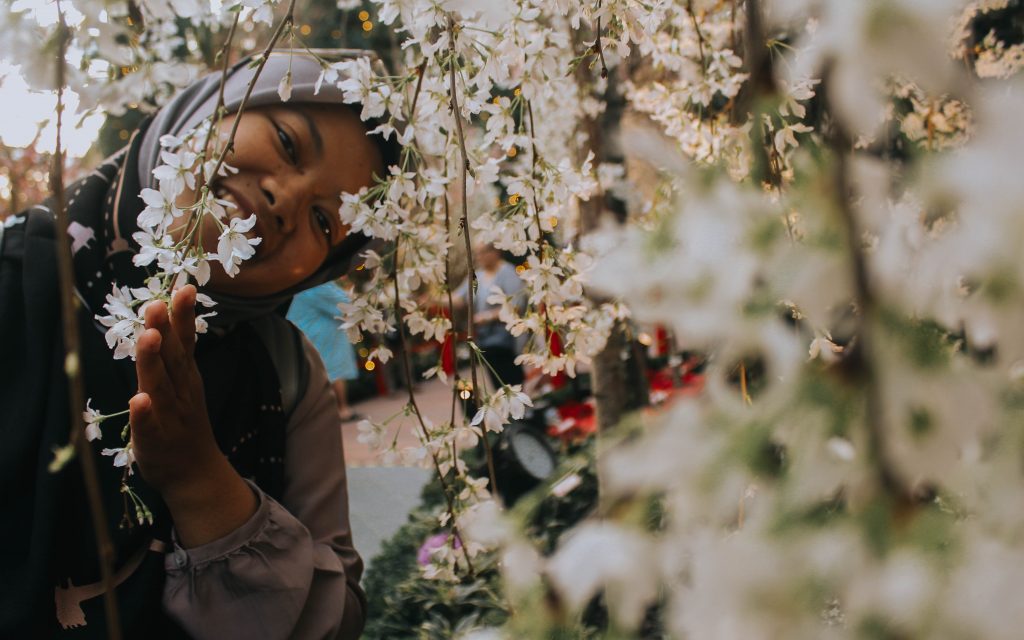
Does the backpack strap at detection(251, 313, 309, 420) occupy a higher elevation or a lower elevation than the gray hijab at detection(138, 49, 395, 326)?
lower

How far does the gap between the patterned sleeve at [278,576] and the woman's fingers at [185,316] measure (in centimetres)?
38

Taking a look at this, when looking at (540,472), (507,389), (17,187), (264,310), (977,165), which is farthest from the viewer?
(17,187)

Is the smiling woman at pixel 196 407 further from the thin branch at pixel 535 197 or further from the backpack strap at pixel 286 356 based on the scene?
the thin branch at pixel 535 197

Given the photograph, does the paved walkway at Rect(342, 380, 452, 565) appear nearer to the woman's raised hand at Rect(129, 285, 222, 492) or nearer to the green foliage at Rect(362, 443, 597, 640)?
the green foliage at Rect(362, 443, 597, 640)

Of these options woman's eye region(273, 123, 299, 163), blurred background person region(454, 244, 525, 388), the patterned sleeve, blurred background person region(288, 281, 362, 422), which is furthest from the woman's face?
blurred background person region(454, 244, 525, 388)

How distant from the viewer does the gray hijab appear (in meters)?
1.34

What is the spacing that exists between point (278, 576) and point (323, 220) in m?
0.64

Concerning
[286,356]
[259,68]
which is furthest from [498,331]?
[259,68]

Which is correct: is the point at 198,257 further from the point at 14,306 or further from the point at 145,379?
the point at 14,306

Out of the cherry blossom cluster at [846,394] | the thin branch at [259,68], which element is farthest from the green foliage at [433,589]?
the cherry blossom cluster at [846,394]

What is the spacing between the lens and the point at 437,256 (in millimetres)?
1494

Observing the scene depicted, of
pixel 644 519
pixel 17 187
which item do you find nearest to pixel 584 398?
pixel 644 519

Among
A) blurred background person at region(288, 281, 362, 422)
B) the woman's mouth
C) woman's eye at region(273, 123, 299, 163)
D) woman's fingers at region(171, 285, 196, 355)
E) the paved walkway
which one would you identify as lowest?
the paved walkway

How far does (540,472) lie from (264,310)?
11.9 feet
